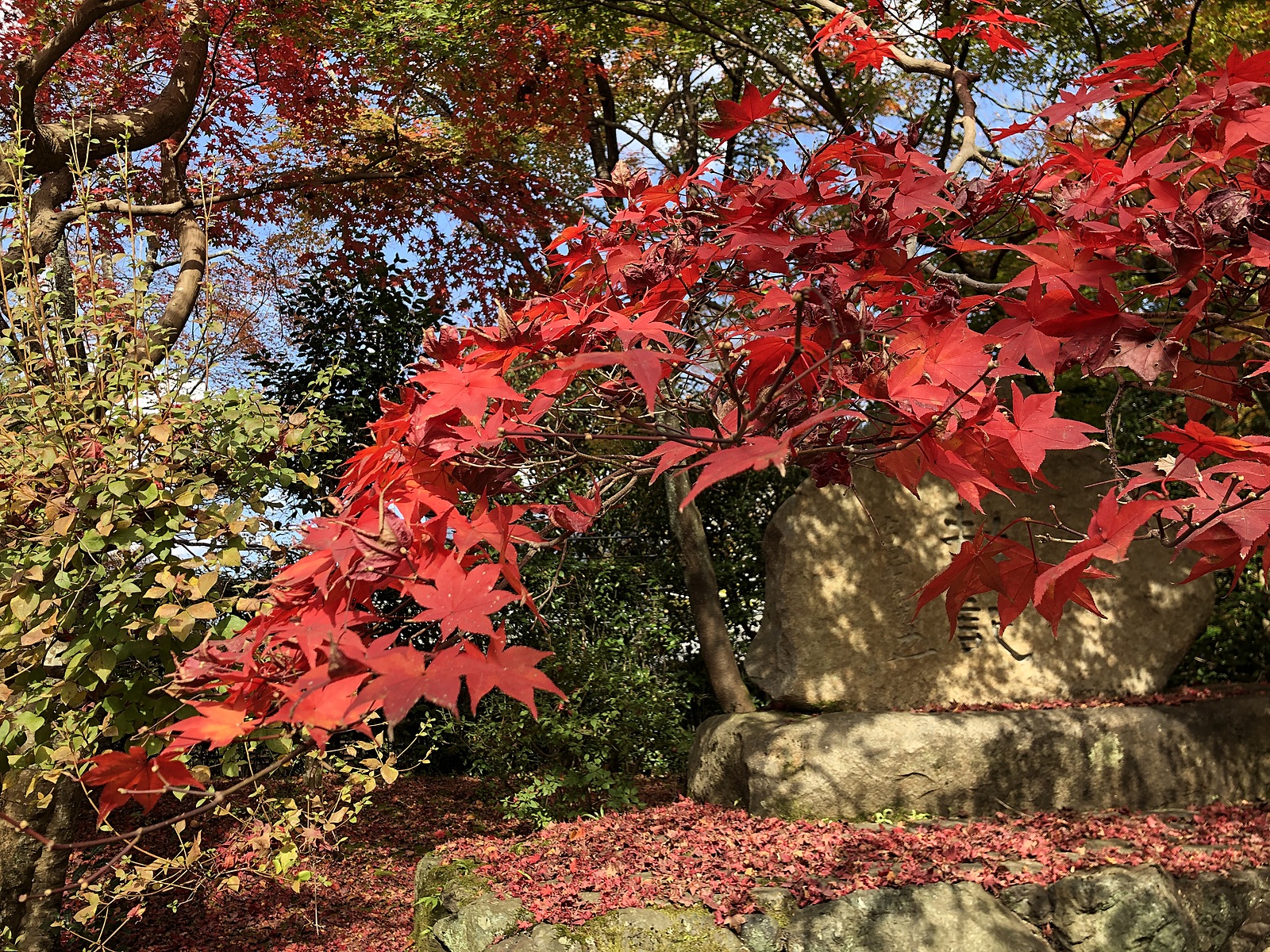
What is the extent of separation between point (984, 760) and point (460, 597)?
5.08 metres

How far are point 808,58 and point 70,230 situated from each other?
5701 millimetres

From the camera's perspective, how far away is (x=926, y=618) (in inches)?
259

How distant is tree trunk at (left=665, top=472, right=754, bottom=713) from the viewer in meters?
6.84

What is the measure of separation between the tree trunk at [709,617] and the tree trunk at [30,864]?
3.99m

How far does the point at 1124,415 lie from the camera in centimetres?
780

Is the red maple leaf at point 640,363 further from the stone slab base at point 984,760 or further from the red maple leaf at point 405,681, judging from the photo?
the stone slab base at point 984,760

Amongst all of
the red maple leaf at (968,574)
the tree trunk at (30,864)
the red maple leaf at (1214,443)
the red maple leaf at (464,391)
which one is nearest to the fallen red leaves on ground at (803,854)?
the tree trunk at (30,864)

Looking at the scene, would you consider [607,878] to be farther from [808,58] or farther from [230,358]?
[230,358]

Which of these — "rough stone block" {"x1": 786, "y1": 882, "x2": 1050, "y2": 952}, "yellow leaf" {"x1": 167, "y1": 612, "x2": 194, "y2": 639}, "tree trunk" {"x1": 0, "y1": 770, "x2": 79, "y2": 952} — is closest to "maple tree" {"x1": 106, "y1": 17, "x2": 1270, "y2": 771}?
"yellow leaf" {"x1": 167, "y1": 612, "x2": 194, "y2": 639}

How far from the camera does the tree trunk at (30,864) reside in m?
4.12

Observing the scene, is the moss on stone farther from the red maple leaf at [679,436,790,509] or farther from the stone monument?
the red maple leaf at [679,436,790,509]

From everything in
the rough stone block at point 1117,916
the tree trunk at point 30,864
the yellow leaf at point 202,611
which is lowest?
the rough stone block at point 1117,916

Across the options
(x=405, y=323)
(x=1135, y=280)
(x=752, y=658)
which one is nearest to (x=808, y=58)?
(x=1135, y=280)

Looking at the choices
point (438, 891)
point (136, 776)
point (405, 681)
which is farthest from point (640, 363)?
point (438, 891)
